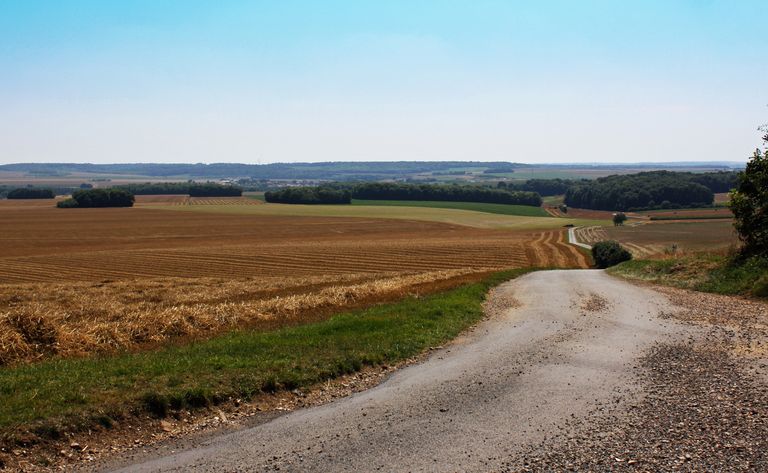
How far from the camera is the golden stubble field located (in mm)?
17281

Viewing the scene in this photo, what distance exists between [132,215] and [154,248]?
49.6 metres

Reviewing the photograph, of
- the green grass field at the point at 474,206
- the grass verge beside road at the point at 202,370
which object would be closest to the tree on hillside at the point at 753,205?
the grass verge beside road at the point at 202,370

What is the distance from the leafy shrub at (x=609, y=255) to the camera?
55281 millimetres

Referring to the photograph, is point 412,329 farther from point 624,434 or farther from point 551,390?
point 624,434

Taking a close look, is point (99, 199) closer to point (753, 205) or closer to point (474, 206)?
point (474, 206)

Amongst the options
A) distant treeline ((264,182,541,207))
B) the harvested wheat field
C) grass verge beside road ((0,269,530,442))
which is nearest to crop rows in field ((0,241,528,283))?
the harvested wheat field

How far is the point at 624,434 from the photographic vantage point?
360 inches

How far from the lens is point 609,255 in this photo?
184 ft

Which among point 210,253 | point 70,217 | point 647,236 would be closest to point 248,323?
point 210,253

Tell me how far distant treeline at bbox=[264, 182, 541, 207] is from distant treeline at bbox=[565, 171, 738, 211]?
16099 millimetres

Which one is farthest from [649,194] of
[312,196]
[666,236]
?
[312,196]

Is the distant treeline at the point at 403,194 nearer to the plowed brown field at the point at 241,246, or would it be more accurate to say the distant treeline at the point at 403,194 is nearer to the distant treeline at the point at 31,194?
the plowed brown field at the point at 241,246

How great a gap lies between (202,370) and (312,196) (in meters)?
145

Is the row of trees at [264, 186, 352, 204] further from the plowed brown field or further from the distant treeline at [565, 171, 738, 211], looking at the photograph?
the distant treeline at [565, 171, 738, 211]
